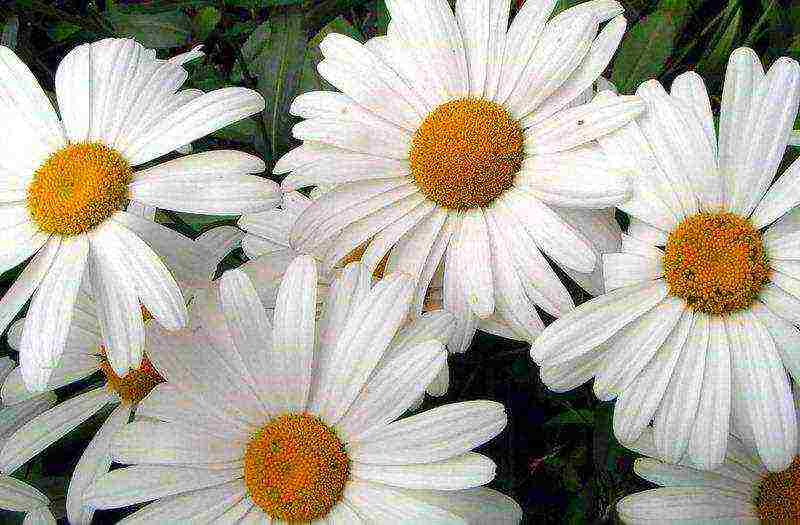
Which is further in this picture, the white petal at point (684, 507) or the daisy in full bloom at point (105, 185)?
the white petal at point (684, 507)

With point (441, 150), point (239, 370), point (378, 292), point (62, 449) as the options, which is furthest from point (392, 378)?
point (62, 449)

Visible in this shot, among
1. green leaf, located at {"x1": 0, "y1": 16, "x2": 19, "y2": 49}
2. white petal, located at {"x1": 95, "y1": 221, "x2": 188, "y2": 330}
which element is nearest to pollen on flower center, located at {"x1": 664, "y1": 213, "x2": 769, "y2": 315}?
white petal, located at {"x1": 95, "y1": 221, "x2": 188, "y2": 330}

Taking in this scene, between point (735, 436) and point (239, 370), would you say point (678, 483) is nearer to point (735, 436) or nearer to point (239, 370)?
point (735, 436)

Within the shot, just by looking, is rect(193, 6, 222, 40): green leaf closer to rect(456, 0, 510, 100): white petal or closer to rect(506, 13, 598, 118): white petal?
rect(456, 0, 510, 100): white petal

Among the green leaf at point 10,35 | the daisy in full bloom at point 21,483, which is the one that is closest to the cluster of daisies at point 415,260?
the daisy in full bloom at point 21,483

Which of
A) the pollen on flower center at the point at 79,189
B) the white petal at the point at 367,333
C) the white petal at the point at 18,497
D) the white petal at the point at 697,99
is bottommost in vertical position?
the white petal at the point at 18,497

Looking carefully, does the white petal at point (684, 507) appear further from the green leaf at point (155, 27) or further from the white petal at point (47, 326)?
the green leaf at point (155, 27)

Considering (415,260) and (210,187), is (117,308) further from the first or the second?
(415,260)
